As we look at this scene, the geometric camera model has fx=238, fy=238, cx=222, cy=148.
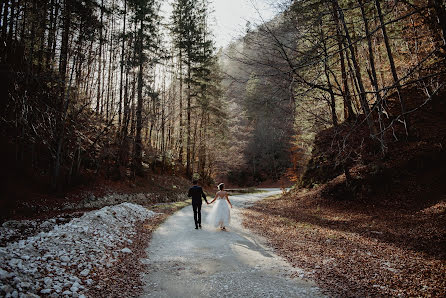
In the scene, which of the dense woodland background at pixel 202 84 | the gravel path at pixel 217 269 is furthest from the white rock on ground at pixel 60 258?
the dense woodland background at pixel 202 84

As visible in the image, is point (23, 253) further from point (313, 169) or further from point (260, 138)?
point (260, 138)

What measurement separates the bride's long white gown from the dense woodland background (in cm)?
344

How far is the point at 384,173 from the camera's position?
36.9 feet

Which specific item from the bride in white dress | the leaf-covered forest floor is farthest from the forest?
the bride in white dress

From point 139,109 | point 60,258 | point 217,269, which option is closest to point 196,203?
point 217,269

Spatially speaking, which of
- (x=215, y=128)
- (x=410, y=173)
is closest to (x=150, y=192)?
(x=215, y=128)

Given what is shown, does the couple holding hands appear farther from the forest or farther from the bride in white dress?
the forest

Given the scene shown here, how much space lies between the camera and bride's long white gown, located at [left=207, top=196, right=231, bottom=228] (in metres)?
8.68

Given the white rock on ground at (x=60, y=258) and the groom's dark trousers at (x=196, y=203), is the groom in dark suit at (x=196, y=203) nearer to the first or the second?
the groom's dark trousers at (x=196, y=203)

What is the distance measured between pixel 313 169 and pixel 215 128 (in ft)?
42.6

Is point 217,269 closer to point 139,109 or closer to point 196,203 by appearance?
point 196,203

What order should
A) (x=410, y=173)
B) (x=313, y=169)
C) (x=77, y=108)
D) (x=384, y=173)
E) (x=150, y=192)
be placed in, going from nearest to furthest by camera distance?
(x=410, y=173) → (x=384, y=173) → (x=77, y=108) → (x=313, y=169) → (x=150, y=192)

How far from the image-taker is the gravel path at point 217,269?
4.12 m

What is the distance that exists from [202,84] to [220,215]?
62.2 feet
